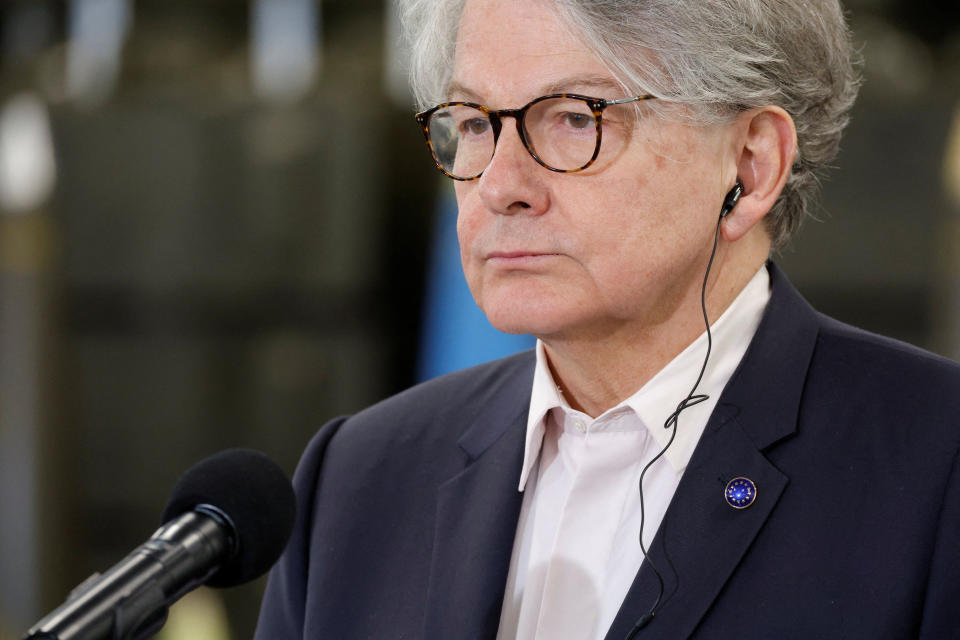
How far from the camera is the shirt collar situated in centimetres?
141

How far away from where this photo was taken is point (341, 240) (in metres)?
4.89

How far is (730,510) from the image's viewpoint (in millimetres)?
1323

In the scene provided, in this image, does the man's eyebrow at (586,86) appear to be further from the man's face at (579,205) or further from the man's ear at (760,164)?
the man's ear at (760,164)

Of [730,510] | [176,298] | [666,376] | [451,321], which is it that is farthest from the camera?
[176,298]

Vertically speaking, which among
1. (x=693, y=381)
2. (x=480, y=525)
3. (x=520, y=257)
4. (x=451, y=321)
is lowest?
(x=451, y=321)

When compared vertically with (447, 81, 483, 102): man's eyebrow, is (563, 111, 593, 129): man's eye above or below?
below

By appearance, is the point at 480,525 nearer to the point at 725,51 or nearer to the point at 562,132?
the point at 562,132

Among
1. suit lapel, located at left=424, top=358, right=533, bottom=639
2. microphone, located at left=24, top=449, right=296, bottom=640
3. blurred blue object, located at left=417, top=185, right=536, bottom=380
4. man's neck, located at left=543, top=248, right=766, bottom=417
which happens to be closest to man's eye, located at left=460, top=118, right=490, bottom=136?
man's neck, located at left=543, top=248, right=766, bottom=417

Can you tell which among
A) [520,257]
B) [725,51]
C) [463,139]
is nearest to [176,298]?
[463,139]

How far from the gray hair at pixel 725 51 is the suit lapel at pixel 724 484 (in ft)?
0.70

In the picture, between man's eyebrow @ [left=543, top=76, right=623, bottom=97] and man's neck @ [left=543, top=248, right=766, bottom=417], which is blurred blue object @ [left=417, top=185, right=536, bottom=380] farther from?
man's eyebrow @ [left=543, top=76, right=623, bottom=97]

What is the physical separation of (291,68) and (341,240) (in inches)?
52.5

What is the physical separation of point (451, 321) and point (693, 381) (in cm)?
320

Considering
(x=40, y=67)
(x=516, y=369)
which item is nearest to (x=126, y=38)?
(x=40, y=67)
